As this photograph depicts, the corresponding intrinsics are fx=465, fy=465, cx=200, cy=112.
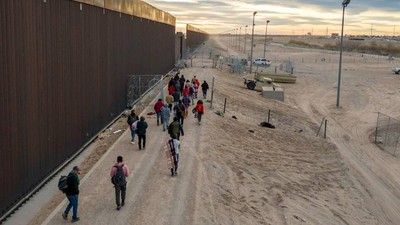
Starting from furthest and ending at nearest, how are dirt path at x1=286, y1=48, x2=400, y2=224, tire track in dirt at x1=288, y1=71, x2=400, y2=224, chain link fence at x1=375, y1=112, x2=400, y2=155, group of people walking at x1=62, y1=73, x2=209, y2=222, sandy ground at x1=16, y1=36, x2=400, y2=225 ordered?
1. chain link fence at x1=375, y1=112, x2=400, y2=155
2. dirt path at x1=286, y1=48, x2=400, y2=224
3. tire track in dirt at x1=288, y1=71, x2=400, y2=224
4. sandy ground at x1=16, y1=36, x2=400, y2=225
5. group of people walking at x1=62, y1=73, x2=209, y2=222

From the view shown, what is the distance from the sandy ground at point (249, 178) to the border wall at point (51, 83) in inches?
54.4

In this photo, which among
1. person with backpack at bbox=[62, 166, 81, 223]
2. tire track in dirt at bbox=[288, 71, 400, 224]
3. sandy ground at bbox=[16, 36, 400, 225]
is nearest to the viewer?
person with backpack at bbox=[62, 166, 81, 223]

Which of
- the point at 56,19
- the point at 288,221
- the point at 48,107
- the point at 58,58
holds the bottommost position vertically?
the point at 288,221

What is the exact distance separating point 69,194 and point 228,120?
1466 centimetres

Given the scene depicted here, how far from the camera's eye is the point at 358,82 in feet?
184

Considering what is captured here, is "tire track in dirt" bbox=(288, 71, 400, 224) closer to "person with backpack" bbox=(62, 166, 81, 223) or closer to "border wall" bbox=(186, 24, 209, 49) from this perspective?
"person with backpack" bbox=(62, 166, 81, 223)

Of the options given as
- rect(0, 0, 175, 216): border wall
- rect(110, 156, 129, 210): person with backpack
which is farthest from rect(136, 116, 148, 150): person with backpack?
rect(110, 156, 129, 210): person with backpack

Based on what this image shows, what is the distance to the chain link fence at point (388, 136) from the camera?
2553 centimetres

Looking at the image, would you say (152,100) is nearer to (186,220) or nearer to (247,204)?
(247,204)

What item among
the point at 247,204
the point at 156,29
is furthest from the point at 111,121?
the point at 156,29

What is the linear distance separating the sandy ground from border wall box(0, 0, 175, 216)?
1382mm

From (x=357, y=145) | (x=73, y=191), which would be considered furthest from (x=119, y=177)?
(x=357, y=145)

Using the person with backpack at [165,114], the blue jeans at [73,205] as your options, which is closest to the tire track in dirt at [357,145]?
the person with backpack at [165,114]

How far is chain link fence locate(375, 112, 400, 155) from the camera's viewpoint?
2553 cm
